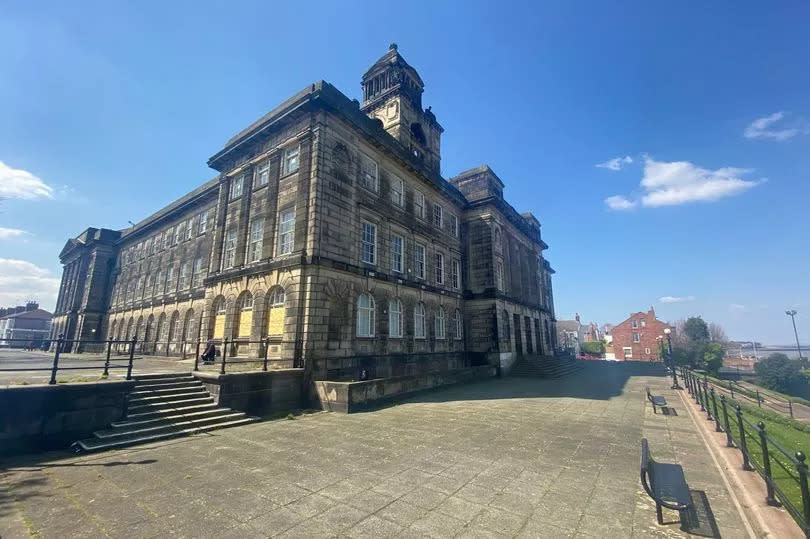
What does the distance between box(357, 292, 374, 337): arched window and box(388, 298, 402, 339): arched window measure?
1507 millimetres

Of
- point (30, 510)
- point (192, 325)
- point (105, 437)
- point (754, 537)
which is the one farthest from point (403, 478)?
point (192, 325)

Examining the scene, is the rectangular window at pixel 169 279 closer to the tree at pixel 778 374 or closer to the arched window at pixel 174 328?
the arched window at pixel 174 328

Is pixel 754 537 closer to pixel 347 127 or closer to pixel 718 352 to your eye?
pixel 347 127

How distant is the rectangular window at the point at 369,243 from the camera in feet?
59.2

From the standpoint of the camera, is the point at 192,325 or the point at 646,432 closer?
the point at 646,432

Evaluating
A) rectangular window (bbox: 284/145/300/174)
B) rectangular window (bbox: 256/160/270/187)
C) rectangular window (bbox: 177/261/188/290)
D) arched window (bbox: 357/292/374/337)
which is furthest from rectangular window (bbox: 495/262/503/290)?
rectangular window (bbox: 177/261/188/290)

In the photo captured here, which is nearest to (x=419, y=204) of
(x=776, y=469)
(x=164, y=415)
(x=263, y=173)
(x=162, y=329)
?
(x=263, y=173)

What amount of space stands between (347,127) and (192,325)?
18.9 m

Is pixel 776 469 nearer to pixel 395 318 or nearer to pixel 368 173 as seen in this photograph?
pixel 395 318

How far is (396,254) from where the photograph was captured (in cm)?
2045

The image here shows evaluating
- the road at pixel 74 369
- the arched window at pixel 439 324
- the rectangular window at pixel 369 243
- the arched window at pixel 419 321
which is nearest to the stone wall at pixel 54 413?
the road at pixel 74 369

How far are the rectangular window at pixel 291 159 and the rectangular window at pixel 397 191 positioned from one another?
6.11 meters

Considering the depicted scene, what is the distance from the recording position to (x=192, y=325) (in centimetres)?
2523

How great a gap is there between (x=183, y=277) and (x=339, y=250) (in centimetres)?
1970
